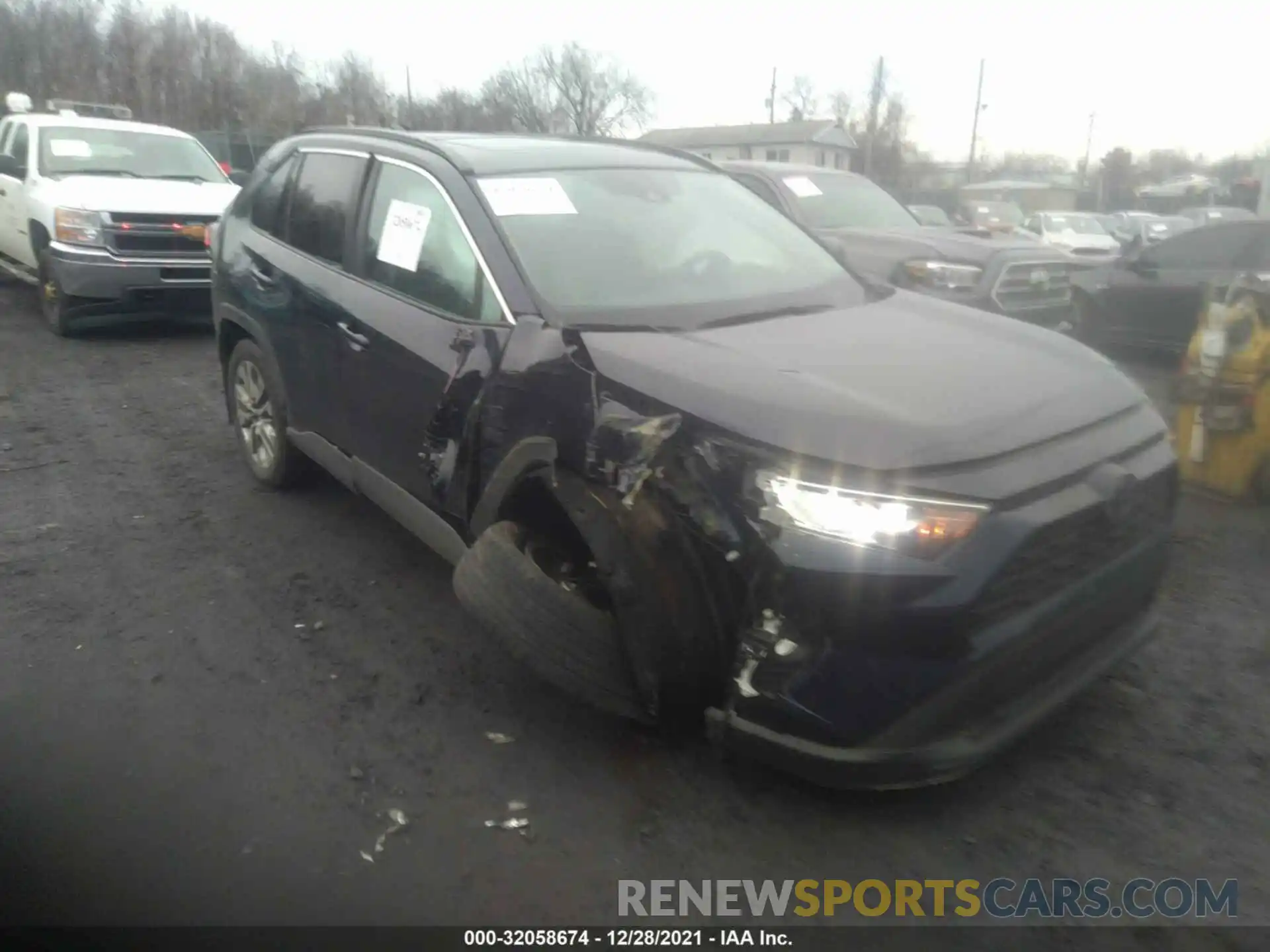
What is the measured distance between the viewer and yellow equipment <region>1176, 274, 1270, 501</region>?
17.1ft

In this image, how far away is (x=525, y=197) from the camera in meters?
3.69

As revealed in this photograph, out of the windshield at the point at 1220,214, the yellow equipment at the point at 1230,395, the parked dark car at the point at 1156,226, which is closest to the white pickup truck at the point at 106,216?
the yellow equipment at the point at 1230,395

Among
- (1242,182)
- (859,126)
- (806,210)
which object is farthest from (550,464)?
(859,126)

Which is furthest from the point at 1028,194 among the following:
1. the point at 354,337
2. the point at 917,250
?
the point at 354,337

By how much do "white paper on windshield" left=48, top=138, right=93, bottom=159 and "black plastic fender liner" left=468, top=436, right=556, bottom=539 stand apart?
852 centimetres

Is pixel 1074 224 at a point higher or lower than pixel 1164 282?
higher

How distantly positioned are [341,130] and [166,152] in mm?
6522

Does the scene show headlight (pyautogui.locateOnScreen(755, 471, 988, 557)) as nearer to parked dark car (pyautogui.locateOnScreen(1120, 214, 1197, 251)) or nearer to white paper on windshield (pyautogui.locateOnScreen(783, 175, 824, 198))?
white paper on windshield (pyautogui.locateOnScreen(783, 175, 824, 198))

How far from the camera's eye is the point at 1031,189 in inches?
1721

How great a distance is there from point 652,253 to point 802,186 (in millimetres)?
5520

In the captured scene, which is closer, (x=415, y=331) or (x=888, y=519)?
(x=888, y=519)

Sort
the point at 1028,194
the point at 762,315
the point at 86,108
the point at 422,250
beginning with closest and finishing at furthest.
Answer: the point at 762,315 < the point at 422,250 < the point at 86,108 < the point at 1028,194

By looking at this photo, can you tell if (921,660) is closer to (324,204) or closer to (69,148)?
(324,204)

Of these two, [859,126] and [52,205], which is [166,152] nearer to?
[52,205]
